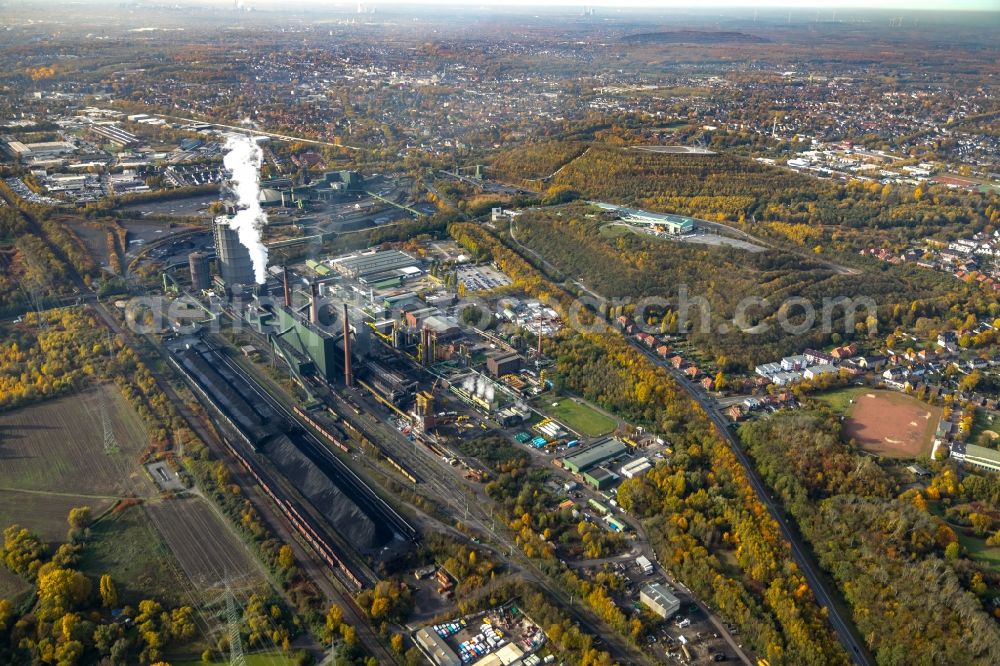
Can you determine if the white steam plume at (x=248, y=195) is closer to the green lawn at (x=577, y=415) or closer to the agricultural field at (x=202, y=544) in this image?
the agricultural field at (x=202, y=544)

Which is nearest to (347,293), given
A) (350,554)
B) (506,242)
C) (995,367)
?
(506,242)

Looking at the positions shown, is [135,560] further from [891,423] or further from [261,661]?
[891,423]

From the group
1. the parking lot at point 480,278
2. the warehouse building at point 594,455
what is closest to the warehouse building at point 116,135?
the parking lot at point 480,278

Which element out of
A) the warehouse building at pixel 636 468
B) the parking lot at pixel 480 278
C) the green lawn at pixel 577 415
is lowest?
the warehouse building at pixel 636 468

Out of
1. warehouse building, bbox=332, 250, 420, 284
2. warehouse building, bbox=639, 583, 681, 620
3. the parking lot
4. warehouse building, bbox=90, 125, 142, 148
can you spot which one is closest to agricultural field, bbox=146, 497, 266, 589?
warehouse building, bbox=639, 583, 681, 620

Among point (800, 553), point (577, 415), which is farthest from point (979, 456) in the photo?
point (577, 415)

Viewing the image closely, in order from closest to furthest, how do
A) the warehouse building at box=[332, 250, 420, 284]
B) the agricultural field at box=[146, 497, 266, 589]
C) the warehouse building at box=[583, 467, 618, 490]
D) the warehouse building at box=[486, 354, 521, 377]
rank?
the agricultural field at box=[146, 497, 266, 589], the warehouse building at box=[583, 467, 618, 490], the warehouse building at box=[486, 354, 521, 377], the warehouse building at box=[332, 250, 420, 284]

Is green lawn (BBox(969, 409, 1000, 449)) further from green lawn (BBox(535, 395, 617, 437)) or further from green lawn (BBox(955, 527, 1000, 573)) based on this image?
green lawn (BBox(535, 395, 617, 437))
